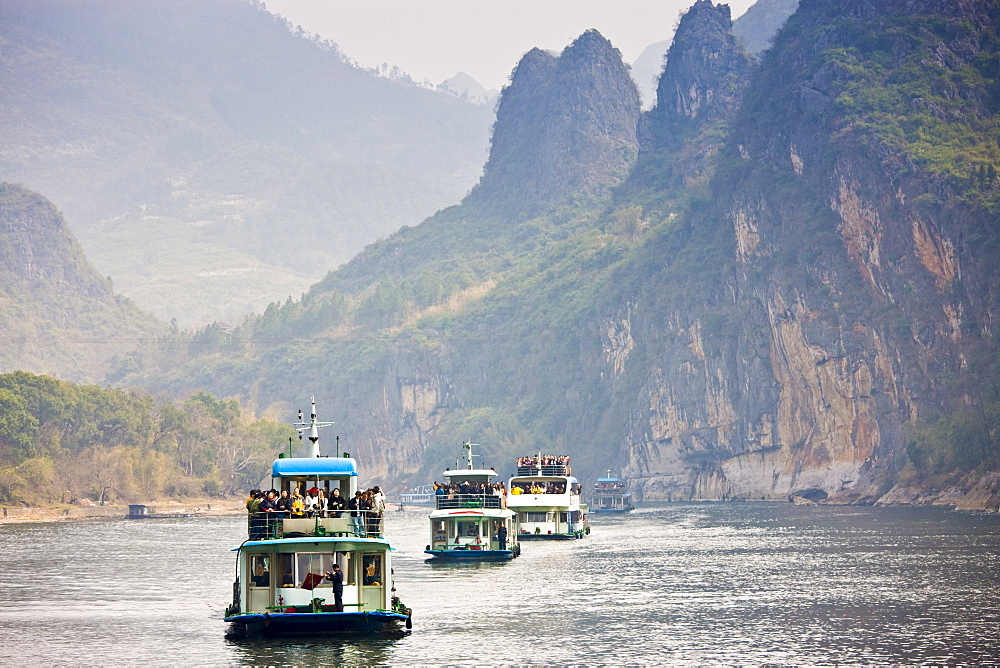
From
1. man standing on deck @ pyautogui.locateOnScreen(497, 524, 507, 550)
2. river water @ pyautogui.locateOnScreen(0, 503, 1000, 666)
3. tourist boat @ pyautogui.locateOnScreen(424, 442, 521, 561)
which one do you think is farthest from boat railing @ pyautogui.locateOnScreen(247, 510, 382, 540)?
man standing on deck @ pyautogui.locateOnScreen(497, 524, 507, 550)

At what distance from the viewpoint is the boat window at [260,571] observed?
63656mm

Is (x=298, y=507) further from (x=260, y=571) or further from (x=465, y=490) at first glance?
(x=465, y=490)

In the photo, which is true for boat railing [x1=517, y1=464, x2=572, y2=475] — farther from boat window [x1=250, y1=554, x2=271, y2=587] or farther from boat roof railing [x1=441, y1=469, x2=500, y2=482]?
boat window [x1=250, y1=554, x2=271, y2=587]

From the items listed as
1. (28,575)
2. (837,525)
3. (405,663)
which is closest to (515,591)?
(405,663)

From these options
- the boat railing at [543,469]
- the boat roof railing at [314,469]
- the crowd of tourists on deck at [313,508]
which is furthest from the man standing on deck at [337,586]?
the boat railing at [543,469]

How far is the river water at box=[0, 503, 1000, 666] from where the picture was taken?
6406 centimetres

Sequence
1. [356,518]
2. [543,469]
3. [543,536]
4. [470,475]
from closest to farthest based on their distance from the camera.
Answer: [356,518], [470,475], [543,536], [543,469]

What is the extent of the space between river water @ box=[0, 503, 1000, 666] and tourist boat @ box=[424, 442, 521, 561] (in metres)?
2.63

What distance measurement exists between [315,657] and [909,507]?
149 metres

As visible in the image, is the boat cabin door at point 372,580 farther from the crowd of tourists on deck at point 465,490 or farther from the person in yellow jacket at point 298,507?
the crowd of tourists on deck at point 465,490

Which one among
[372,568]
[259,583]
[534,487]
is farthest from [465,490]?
[259,583]

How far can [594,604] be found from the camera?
272 ft

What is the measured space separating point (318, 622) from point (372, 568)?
3297 mm

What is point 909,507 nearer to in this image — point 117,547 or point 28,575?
point 117,547
